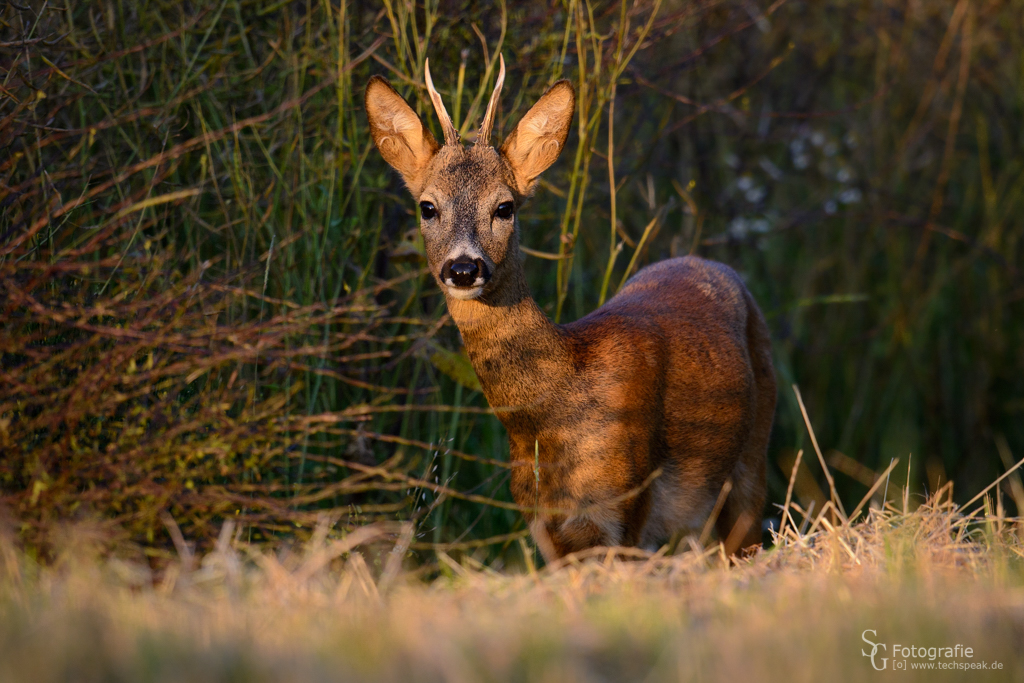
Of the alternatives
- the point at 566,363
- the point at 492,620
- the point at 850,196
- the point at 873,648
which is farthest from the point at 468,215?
the point at 850,196

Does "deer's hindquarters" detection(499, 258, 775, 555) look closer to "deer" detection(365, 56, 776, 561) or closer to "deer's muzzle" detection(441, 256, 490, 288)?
"deer" detection(365, 56, 776, 561)

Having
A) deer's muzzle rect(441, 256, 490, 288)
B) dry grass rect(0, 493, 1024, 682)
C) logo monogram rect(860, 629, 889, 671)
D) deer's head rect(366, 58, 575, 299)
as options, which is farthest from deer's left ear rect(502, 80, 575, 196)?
logo monogram rect(860, 629, 889, 671)

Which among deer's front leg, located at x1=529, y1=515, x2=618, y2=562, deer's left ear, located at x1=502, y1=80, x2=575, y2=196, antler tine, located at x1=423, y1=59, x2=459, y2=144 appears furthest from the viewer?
deer's left ear, located at x1=502, y1=80, x2=575, y2=196

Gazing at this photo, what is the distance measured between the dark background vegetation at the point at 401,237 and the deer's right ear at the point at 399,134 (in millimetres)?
178

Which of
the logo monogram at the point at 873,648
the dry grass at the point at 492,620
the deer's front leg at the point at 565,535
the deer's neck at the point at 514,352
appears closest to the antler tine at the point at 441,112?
the deer's neck at the point at 514,352

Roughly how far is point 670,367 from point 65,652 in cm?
289

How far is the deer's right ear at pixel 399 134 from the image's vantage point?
4.04m

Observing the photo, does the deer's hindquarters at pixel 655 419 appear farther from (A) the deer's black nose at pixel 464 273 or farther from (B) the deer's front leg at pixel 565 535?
(A) the deer's black nose at pixel 464 273

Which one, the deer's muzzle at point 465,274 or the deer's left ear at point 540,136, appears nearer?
the deer's muzzle at point 465,274

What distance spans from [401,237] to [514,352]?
4.44ft

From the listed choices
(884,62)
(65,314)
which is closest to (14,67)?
(65,314)

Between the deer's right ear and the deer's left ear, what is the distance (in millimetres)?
332

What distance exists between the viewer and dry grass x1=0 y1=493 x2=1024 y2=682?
166 cm

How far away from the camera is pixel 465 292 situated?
11.5 feet
